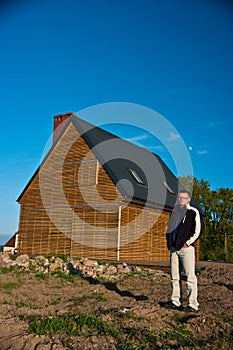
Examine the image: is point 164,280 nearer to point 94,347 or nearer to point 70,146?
point 94,347

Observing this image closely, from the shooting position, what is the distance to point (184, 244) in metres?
5.81

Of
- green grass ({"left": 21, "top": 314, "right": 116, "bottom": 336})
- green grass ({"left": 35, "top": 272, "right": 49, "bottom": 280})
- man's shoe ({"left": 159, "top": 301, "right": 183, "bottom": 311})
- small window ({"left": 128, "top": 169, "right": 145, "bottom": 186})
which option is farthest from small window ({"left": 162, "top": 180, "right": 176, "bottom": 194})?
green grass ({"left": 21, "top": 314, "right": 116, "bottom": 336})

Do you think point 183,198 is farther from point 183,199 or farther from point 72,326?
point 72,326

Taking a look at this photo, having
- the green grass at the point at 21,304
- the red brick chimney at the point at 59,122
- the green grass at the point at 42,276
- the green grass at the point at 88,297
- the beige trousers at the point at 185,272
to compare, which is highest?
the red brick chimney at the point at 59,122

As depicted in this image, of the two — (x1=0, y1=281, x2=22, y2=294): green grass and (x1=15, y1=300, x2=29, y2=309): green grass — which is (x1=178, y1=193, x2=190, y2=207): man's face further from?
(x1=0, y1=281, x2=22, y2=294): green grass

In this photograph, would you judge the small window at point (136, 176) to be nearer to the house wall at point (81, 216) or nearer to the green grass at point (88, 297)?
the house wall at point (81, 216)

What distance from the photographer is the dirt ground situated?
4.24 meters

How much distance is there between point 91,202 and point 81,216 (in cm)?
86

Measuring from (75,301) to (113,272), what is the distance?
456 cm

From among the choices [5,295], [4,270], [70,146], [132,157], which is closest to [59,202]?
[70,146]

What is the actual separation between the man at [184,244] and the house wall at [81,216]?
10.7 meters

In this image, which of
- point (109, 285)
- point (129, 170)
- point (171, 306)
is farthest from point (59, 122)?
point (171, 306)

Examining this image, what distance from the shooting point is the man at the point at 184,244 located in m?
5.79

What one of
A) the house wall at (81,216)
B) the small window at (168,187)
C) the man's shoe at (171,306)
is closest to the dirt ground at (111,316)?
the man's shoe at (171,306)
